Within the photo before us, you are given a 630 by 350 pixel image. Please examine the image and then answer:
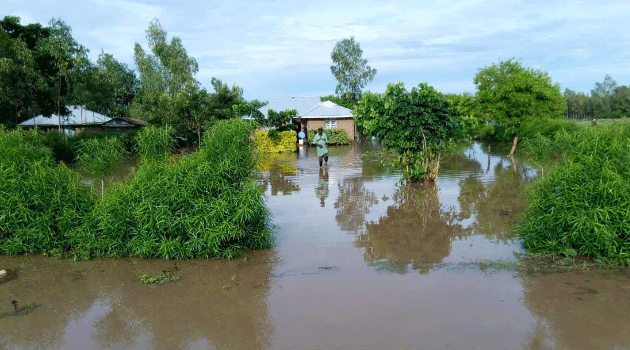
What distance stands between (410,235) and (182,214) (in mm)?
4022

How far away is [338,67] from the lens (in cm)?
5475

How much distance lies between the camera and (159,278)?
23.3 ft

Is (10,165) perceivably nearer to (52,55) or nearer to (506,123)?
(506,123)

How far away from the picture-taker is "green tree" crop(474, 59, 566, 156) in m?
21.7

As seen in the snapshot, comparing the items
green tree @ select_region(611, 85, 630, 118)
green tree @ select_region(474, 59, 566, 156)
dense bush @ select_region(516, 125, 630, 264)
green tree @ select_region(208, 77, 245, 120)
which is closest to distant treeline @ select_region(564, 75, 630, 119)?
green tree @ select_region(611, 85, 630, 118)

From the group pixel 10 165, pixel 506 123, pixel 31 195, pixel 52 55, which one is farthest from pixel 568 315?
pixel 52 55

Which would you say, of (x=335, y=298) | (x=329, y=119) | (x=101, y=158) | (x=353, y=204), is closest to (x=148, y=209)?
(x=101, y=158)

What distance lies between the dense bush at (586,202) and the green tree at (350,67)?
154 ft

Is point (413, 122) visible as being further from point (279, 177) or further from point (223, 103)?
point (223, 103)

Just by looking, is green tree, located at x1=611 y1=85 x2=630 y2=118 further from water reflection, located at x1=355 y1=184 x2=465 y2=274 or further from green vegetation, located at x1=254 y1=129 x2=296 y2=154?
water reflection, located at x1=355 y1=184 x2=465 y2=274

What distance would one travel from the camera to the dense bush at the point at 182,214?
7781 millimetres

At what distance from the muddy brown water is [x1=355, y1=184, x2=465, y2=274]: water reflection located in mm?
45

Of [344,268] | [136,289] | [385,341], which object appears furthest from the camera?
[344,268]

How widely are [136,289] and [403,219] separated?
18.4 feet
